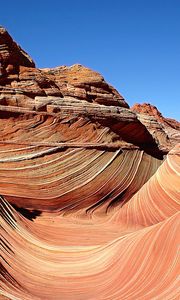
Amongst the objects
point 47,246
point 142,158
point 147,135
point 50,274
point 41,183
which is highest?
point 147,135

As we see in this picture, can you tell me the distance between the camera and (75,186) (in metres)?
11.1

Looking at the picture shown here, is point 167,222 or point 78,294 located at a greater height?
point 167,222

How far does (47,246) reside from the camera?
25.5ft

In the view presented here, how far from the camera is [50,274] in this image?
6.55 meters

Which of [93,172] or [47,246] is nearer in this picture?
[47,246]

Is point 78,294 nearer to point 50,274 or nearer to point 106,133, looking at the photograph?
point 50,274

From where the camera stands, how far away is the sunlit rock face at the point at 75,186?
6.09 metres

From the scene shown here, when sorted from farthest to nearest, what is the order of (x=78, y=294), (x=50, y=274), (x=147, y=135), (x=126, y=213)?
1. (x=147, y=135)
2. (x=126, y=213)
3. (x=50, y=274)
4. (x=78, y=294)

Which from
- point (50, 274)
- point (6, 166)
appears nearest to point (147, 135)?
point (6, 166)

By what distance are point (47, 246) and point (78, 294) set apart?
209 cm

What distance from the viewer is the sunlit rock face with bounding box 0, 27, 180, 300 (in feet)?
20.0

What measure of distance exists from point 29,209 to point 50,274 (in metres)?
3.80

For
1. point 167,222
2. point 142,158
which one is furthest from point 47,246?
point 142,158

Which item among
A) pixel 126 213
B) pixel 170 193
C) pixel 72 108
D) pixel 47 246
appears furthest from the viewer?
pixel 72 108
